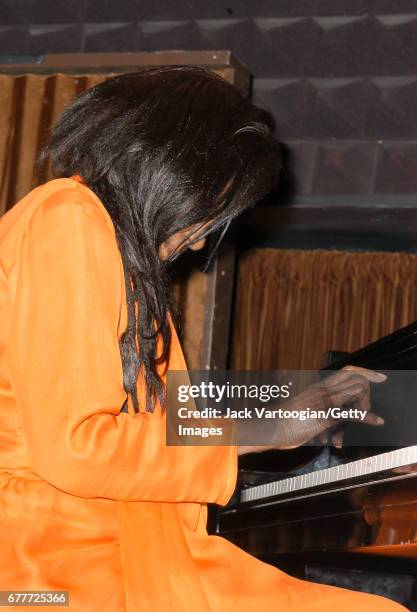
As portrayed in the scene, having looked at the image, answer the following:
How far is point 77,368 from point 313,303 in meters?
3.31

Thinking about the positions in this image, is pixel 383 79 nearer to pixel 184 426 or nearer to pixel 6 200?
pixel 6 200

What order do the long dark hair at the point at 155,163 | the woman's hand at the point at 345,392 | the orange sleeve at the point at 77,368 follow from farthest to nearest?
the woman's hand at the point at 345,392 < the long dark hair at the point at 155,163 < the orange sleeve at the point at 77,368

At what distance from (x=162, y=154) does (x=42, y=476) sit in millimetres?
363

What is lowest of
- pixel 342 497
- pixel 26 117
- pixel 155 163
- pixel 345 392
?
pixel 342 497

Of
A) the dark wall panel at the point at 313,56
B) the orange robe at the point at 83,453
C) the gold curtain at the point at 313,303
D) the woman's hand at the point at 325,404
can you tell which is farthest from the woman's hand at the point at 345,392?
the gold curtain at the point at 313,303

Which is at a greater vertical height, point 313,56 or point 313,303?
point 313,56

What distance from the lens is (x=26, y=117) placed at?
3152 millimetres

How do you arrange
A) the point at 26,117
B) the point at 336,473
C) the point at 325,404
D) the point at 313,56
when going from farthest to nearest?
1. the point at 313,56
2. the point at 26,117
3. the point at 336,473
4. the point at 325,404

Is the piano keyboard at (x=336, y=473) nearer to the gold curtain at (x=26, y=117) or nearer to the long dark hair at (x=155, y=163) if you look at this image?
the long dark hair at (x=155, y=163)

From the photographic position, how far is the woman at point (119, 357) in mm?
900

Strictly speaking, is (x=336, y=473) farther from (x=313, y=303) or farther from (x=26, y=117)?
(x=313, y=303)

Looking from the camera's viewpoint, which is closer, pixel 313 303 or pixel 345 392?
pixel 345 392

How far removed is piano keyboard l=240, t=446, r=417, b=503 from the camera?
1222 mm

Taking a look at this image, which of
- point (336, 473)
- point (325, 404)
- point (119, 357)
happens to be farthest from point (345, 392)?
point (119, 357)
